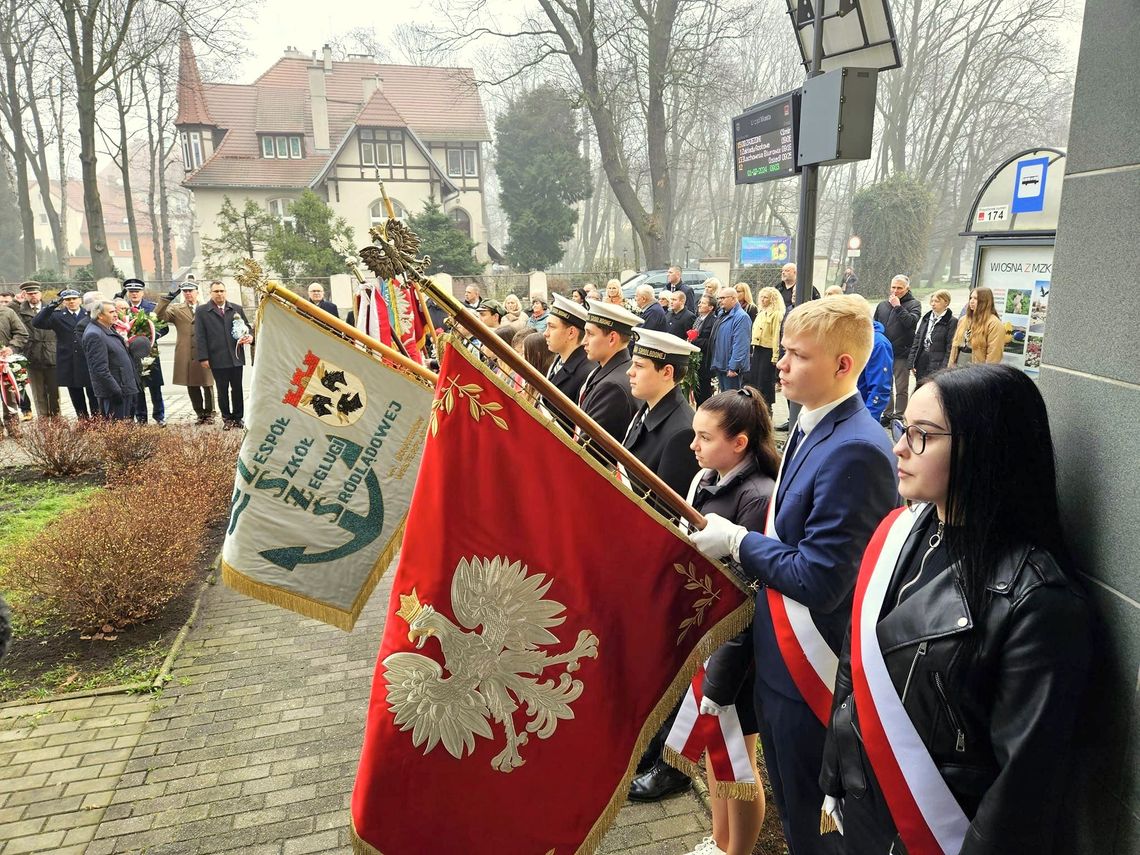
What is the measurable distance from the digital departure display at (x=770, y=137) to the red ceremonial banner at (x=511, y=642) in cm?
369

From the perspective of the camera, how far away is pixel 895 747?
5.56 ft

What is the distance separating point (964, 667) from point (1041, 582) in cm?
24

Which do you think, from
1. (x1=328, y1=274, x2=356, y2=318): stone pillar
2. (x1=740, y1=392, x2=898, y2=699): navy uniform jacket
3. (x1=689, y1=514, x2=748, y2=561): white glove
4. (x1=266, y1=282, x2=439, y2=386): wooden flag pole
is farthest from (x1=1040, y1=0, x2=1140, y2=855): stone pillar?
(x1=328, y1=274, x2=356, y2=318): stone pillar

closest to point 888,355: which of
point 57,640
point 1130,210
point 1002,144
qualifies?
point 1130,210

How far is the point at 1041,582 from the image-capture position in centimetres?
149

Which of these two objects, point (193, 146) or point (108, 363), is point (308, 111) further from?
point (108, 363)

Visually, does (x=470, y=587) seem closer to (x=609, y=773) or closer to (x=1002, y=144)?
(x=609, y=773)

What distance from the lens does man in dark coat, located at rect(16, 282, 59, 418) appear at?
11000 mm

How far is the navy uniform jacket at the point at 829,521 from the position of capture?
7.22 feet

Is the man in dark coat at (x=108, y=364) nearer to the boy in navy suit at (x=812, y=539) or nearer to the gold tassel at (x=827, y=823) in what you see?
the boy in navy suit at (x=812, y=539)

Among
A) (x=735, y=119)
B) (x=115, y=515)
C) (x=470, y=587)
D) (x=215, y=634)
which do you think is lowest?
(x=215, y=634)

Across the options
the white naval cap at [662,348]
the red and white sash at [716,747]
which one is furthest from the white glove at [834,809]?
the white naval cap at [662,348]

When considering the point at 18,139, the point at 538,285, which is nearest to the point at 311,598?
the point at 538,285

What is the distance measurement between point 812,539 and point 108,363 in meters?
10.6
